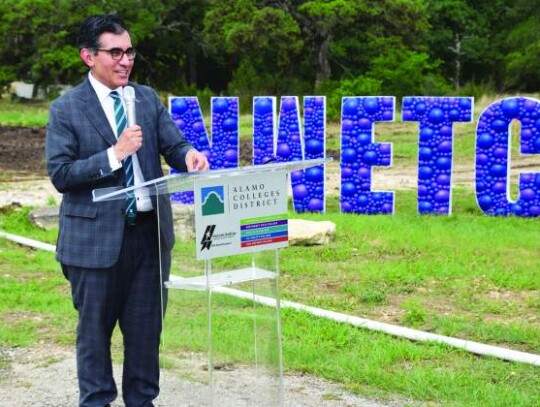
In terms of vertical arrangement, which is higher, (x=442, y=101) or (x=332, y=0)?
(x=332, y=0)

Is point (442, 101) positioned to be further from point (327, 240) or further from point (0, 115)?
point (0, 115)

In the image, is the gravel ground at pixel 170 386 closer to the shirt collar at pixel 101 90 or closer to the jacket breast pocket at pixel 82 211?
the jacket breast pocket at pixel 82 211

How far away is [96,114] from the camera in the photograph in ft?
15.0

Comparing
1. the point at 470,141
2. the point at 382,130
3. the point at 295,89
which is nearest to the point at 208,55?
the point at 295,89

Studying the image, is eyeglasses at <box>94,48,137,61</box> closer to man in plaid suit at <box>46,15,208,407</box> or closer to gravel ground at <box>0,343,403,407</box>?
man in plaid suit at <box>46,15,208,407</box>

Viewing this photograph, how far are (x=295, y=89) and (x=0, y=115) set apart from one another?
10721 millimetres

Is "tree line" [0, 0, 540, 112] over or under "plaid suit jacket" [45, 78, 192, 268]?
over

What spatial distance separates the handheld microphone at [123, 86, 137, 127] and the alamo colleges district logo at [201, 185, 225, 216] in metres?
0.51

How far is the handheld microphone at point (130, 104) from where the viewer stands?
4.40 metres

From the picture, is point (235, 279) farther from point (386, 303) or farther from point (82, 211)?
point (386, 303)

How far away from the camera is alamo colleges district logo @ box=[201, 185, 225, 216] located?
13.7 feet

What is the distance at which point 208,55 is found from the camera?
41.3 meters

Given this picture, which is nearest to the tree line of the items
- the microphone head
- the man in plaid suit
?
the man in plaid suit

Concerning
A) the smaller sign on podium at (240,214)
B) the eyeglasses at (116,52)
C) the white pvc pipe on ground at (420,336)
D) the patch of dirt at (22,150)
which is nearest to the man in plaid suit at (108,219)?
the eyeglasses at (116,52)
